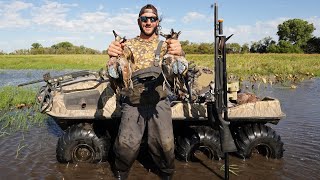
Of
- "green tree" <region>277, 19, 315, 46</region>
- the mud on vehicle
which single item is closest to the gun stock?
the mud on vehicle

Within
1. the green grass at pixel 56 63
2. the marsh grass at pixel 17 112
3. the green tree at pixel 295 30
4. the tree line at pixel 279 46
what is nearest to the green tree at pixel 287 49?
the tree line at pixel 279 46

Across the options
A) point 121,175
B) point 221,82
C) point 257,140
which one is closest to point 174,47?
point 221,82

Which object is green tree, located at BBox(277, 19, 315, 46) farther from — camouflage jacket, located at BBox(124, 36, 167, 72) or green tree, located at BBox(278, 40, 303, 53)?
camouflage jacket, located at BBox(124, 36, 167, 72)

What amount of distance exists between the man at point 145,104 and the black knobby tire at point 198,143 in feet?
2.98

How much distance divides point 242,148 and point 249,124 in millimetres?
435

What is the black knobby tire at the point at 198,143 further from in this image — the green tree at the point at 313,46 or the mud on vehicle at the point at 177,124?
the green tree at the point at 313,46

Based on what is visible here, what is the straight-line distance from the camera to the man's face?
4.50m

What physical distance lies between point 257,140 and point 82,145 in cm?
296

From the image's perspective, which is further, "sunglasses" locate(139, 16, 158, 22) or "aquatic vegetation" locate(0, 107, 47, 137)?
"aquatic vegetation" locate(0, 107, 47, 137)

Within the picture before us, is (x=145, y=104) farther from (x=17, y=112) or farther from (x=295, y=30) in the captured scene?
(x=295, y=30)

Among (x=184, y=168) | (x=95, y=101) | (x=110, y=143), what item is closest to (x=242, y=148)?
(x=184, y=168)

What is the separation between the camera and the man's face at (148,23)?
14.8 ft

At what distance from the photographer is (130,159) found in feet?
16.0

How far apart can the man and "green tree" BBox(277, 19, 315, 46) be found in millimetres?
86127
